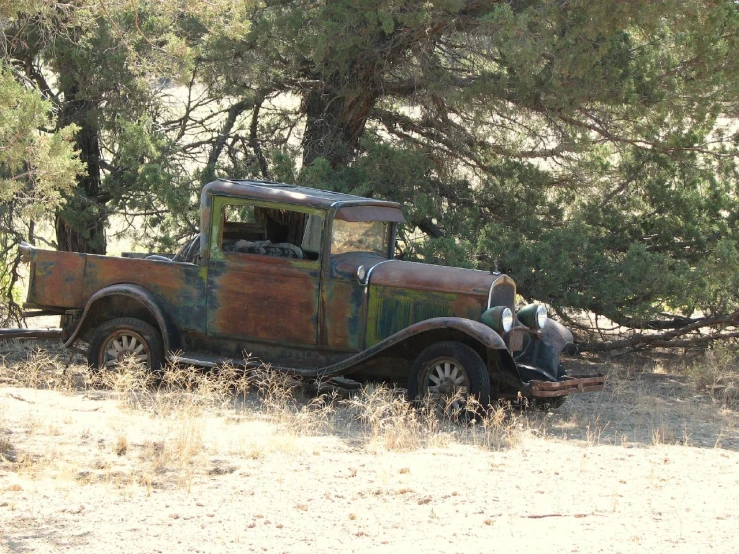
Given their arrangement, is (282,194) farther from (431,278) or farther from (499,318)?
(499,318)

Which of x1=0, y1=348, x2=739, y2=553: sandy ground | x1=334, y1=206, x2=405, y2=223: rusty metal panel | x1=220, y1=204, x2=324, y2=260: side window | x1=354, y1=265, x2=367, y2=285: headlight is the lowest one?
x1=0, y1=348, x2=739, y2=553: sandy ground

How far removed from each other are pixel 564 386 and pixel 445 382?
39.4 inches

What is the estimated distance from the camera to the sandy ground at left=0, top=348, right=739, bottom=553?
506cm

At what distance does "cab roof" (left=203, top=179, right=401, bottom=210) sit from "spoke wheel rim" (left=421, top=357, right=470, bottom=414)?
177cm

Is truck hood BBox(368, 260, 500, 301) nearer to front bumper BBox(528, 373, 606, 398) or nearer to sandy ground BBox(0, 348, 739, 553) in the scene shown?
front bumper BBox(528, 373, 606, 398)

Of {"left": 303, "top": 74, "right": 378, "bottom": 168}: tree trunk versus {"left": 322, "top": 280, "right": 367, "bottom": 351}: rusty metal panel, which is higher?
{"left": 303, "top": 74, "right": 378, "bottom": 168}: tree trunk

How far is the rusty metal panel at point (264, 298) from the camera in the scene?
338 inches

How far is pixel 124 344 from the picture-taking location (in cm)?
915

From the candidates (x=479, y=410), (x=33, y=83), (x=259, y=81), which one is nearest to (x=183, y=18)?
(x=259, y=81)

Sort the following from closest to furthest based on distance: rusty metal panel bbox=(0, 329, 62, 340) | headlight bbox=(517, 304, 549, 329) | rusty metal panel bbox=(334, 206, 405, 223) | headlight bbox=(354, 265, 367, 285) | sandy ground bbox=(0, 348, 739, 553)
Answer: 1. sandy ground bbox=(0, 348, 739, 553)
2. headlight bbox=(354, 265, 367, 285)
3. headlight bbox=(517, 304, 549, 329)
4. rusty metal panel bbox=(334, 206, 405, 223)
5. rusty metal panel bbox=(0, 329, 62, 340)

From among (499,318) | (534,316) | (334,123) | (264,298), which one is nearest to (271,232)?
(264,298)

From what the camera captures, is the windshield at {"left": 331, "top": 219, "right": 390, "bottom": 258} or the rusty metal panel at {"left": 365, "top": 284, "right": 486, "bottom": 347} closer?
the rusty metal panel at {"left": 365, "top": 284, "right": 486, "bottom": 347}

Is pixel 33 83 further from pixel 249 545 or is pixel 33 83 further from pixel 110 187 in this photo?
pixel 249 545

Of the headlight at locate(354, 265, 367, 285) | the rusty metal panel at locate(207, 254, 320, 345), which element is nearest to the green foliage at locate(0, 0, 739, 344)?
the headlight at locate(354, 265, 367, 285)
